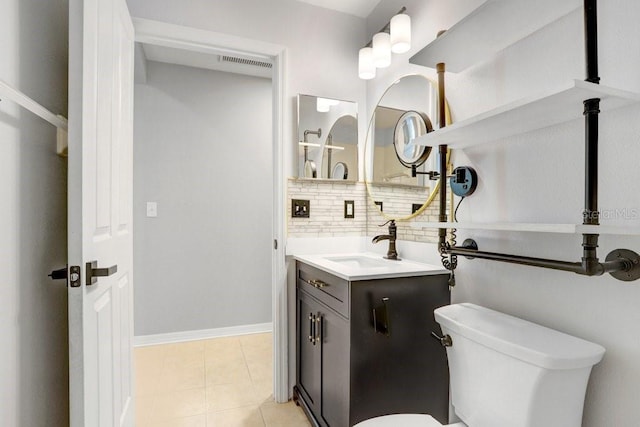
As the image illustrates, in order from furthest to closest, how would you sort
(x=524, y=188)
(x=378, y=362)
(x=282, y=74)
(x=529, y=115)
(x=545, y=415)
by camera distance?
(x=282, y=74)
(x=378, y=362)
(x=524, y=188)
(x=529, y=115)
(x=545, y=415)

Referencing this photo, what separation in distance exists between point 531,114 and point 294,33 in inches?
61.4

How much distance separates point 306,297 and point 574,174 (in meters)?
1.31

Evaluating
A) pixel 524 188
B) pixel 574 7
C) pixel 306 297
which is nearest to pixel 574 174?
pixel 524 188

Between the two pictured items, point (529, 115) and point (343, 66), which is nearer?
→ point (529, 115)

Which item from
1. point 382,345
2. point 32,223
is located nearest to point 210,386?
point 382,345

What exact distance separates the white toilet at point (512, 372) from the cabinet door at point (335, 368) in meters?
0.30

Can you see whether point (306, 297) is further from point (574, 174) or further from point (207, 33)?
point (207, 33)

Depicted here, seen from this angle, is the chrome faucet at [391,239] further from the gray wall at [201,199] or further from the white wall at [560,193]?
the gray wall at [201,199]

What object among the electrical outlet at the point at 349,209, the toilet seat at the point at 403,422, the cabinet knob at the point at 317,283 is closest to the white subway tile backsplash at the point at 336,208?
the electrical outlet at the point at 349,209

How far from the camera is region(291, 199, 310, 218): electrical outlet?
2018 mm

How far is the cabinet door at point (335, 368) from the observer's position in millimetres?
1343

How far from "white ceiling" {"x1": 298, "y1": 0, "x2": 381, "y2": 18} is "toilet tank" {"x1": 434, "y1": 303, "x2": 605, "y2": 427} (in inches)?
75.5

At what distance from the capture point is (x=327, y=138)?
2.11 meters

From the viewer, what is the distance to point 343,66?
7.14ft
